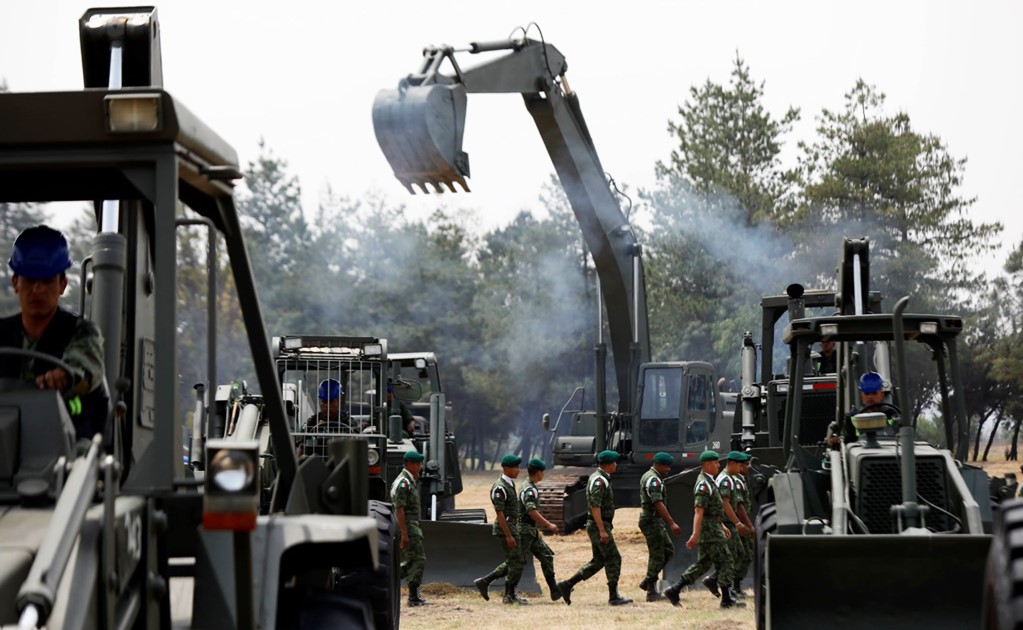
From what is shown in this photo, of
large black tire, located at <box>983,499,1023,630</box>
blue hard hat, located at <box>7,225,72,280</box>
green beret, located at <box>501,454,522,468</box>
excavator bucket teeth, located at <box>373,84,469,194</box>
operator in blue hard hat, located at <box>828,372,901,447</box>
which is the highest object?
excavator bucket teeth, located at <box>373,84,469,194</box>

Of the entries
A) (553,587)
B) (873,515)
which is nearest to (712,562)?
(553,587)

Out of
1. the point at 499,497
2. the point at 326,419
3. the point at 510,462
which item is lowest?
the point at 499,497

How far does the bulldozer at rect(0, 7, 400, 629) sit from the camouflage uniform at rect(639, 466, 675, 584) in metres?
10.1

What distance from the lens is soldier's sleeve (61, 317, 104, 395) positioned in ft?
16.5

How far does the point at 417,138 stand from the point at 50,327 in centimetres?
996

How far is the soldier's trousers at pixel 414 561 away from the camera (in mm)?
15531

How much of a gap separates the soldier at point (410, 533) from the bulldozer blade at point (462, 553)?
0.98m

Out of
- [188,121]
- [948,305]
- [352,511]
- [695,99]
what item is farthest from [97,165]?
[695,99]

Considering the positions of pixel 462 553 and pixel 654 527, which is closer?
pixel 654 527

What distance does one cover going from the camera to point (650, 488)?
15992mm

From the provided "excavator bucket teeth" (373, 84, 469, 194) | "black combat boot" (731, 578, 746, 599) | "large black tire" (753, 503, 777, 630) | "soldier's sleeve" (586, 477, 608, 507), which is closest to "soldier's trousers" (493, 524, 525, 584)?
"soldier's sleeve" (586, 477, 608, 507)

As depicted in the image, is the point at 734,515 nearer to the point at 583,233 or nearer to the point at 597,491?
the point at 597,491

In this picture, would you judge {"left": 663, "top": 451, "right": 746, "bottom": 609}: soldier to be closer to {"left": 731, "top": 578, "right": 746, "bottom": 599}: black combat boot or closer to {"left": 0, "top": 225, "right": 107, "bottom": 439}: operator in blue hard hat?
{"left": 731, "top": 578, "right": 746, "bottom": 599}: black combat boot

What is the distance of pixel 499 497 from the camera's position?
16.0 meters
